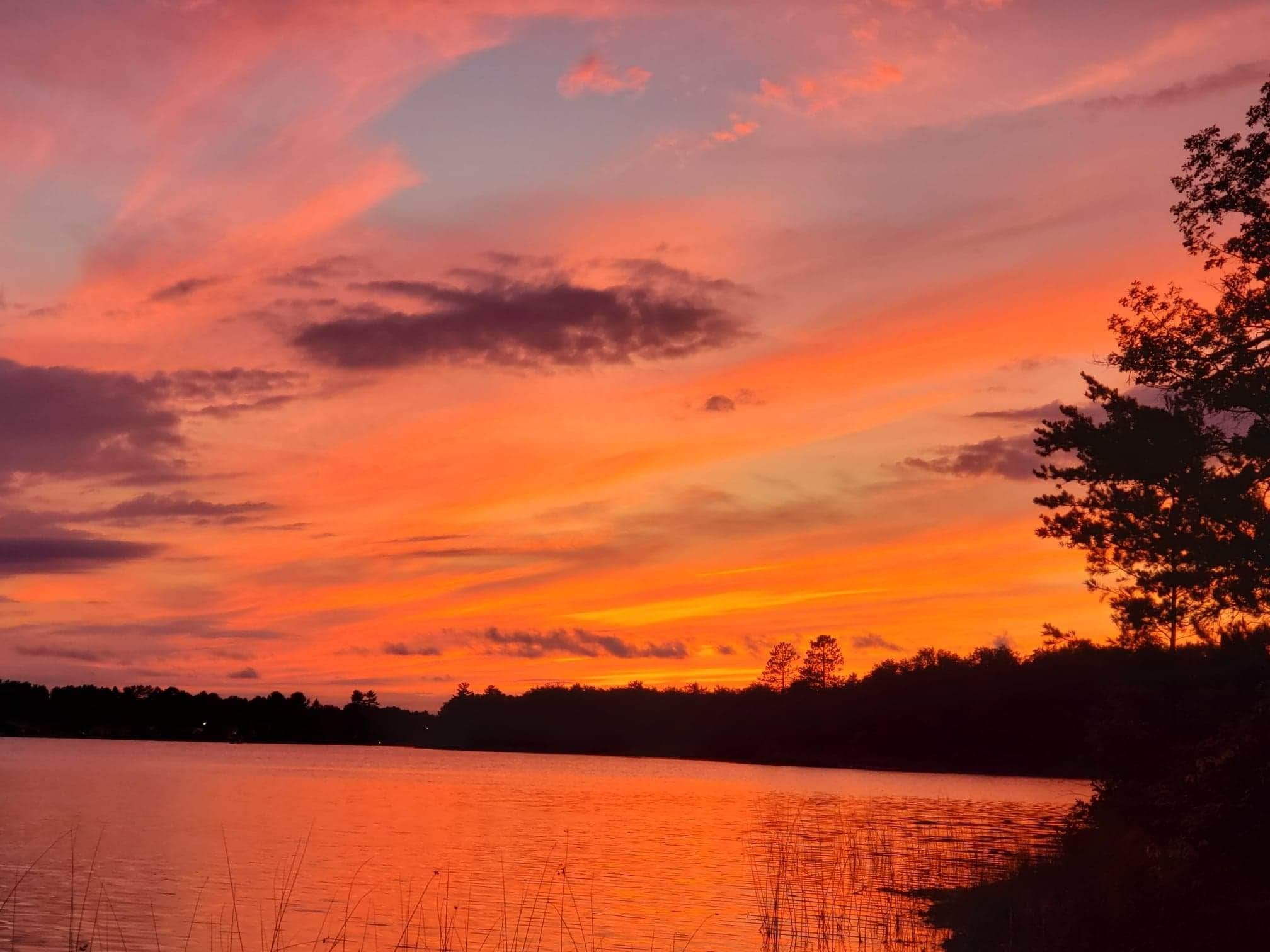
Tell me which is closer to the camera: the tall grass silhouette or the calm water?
the tall grass silhouette

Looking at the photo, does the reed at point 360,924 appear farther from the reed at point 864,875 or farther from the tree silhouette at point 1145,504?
the tree silhouette at point 1145,504

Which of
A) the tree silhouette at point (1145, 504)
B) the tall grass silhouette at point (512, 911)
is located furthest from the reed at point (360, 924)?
the tree silhouette at point (1145, 504)

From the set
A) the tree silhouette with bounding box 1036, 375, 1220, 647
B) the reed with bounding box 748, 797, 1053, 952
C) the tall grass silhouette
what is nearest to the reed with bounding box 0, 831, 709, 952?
the tall grass silhouette

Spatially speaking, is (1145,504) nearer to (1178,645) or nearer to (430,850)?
(1178,645)

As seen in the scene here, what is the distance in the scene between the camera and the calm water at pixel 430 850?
109 feet

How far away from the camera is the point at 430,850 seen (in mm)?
56656

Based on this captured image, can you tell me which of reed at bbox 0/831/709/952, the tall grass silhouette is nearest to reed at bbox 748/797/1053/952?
the tall grass silhouette

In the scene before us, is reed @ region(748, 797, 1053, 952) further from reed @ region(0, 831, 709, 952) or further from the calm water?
reed @ region(0, 831, 709, 952)

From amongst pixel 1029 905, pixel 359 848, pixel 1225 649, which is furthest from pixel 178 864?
pixel 1225 649

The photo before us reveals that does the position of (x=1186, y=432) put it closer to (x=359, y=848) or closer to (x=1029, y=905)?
(x=1029, y=905)

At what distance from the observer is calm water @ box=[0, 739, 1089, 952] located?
33.2 meters

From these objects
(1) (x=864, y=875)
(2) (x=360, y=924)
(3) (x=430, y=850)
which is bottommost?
(3) (x=430, y=850)

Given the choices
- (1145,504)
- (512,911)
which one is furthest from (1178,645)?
(512,911)

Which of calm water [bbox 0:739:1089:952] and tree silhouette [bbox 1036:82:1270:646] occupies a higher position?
tree silhouette [bbox 1036:82:1270:646]
